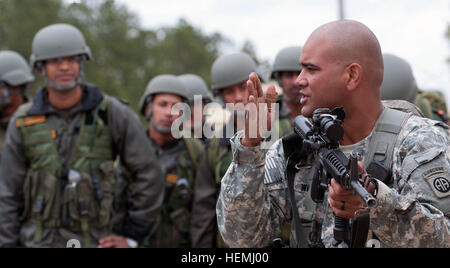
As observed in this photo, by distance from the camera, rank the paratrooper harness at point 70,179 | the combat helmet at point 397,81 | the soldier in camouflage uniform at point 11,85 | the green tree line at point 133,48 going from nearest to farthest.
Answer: the combat helmet at point 397,81 < the paratrooper harness at point 70,179 < the soldier in camouflage uniform at point 11,85 < the green tree line at point 133,48

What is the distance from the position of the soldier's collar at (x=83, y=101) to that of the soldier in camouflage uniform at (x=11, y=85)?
1.50 m

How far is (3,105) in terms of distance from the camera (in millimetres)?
7113

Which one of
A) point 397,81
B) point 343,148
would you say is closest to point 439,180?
point 343,148

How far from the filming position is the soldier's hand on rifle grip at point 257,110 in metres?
2.85

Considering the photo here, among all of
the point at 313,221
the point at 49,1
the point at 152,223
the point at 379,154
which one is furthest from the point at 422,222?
the point at 49,1

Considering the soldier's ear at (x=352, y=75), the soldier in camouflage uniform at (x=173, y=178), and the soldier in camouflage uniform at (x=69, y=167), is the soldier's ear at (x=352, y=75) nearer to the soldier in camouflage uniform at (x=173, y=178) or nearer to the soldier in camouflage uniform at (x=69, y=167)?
the soldier in camouflage uniform at (x=69, y=167)

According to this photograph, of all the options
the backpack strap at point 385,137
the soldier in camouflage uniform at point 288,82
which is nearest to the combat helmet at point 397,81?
the soldier in camouflage uniform at point 288,82

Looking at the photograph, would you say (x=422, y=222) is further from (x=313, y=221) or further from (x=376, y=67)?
(x=376, y=67)

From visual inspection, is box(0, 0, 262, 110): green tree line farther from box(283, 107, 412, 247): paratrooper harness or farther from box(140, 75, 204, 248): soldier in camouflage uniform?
box(283, 107, 412, 247): paratrooper harness

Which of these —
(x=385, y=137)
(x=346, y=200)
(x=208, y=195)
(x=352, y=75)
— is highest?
(x=352, y=75)

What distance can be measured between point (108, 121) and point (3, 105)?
7.44 ft

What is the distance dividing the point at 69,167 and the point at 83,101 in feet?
2.07

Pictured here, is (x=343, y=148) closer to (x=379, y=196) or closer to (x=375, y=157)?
(x=375, y=157)

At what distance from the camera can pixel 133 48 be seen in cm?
4034
